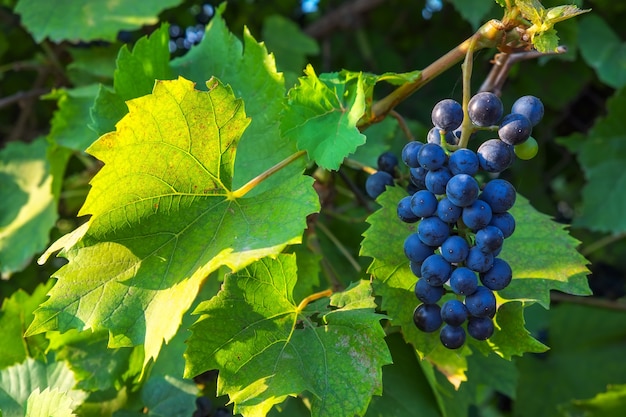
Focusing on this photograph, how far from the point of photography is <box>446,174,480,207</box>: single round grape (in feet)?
3.26

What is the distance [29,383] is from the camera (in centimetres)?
131

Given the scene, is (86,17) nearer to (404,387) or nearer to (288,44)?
(288,44)

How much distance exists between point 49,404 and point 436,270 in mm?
693

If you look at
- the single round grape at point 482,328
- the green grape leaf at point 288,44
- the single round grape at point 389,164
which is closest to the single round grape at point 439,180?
A: the single round grape at point 482,328

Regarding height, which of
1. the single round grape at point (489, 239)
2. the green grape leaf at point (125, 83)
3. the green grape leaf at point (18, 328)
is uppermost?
the green grape leaf at point (125, 83)

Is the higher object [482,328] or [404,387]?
[482,328]

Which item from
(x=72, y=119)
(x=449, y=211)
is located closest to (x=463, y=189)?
(x=449, y=211)

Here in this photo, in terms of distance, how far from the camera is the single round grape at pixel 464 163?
1.02m

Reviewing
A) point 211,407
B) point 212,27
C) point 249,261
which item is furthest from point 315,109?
point 211,407

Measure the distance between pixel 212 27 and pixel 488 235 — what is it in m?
0.83

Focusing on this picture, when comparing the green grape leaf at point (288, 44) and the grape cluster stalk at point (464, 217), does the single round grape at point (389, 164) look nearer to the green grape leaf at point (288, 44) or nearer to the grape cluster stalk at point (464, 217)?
the grape cluster stalk at point (464, 217)

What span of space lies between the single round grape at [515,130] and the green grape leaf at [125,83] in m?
0.70

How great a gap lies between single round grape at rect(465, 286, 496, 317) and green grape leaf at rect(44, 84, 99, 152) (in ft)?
3.46

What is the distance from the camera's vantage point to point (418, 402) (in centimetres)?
136
